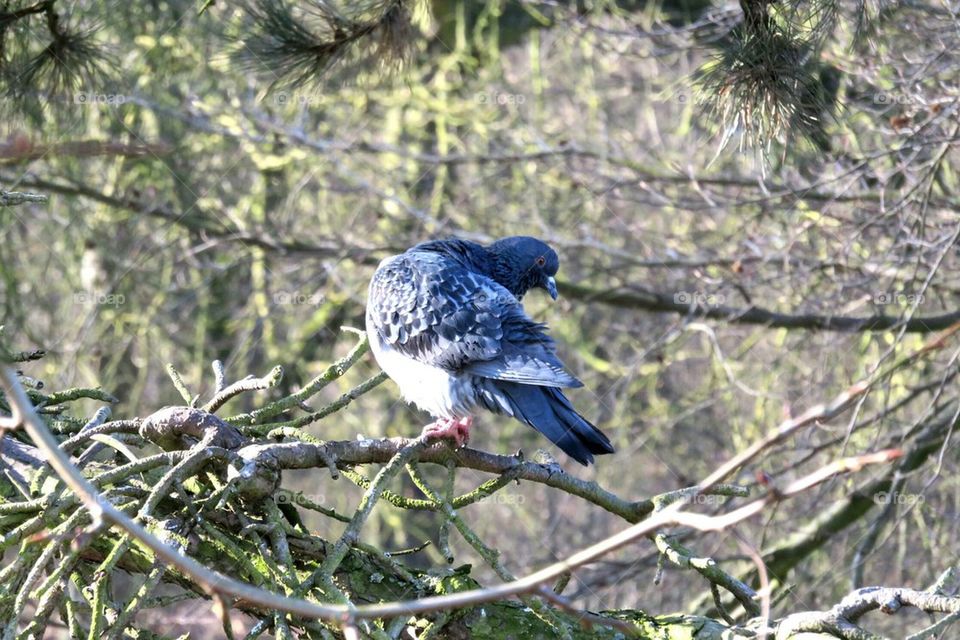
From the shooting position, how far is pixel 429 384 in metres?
4.09

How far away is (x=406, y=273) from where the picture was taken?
14.4ft

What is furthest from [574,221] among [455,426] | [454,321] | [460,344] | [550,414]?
[550,414]

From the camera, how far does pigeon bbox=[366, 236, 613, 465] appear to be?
370 centimetres

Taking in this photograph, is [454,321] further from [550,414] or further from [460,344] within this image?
[550,414]

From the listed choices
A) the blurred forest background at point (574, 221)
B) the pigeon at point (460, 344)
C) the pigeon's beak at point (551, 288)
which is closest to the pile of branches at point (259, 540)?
the pigeon at point (460, 344)

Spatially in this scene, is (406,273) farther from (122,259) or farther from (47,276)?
(47,276)

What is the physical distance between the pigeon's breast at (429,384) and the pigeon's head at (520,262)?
700 mm

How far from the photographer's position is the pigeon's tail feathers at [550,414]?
A: 3.31 m

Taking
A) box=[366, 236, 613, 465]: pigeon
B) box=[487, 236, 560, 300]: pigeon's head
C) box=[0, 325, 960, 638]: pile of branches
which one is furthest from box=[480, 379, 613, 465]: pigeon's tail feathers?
box=[487, 236, 560, 300]: pigeon's head

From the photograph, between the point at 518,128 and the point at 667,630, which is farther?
the point at 518,128

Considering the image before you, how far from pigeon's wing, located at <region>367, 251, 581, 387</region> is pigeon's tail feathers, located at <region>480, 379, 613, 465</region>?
0.07m

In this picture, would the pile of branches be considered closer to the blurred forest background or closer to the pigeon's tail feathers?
the pigeon's tail feathers

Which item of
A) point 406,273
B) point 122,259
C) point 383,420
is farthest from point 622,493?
point 406,273

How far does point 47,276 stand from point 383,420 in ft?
8.85
